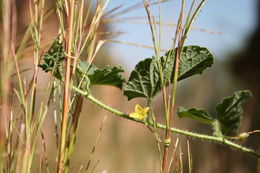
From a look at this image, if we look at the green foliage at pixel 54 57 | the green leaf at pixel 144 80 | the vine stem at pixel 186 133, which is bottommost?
the vine stem at pixel 186 133

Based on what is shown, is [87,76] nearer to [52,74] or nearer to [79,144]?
[52,74]

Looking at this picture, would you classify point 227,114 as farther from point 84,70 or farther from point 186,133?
point 84,70

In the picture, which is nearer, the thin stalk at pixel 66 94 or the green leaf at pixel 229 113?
the thin stalk at pixel 66 94

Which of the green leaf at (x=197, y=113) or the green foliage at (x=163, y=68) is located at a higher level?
the green foliage at (x=163, y=68)

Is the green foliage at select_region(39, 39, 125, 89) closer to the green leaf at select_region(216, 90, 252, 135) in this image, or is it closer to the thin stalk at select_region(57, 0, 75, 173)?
the thin stalk at select_region(57, 0, 75, 173)

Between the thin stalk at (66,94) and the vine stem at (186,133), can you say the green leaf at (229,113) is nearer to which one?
the vine stem at (186,133)

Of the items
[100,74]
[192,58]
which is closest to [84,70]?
[100,74]

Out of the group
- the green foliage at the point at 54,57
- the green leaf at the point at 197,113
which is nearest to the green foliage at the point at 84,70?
the green foliage at the point at 54,57
